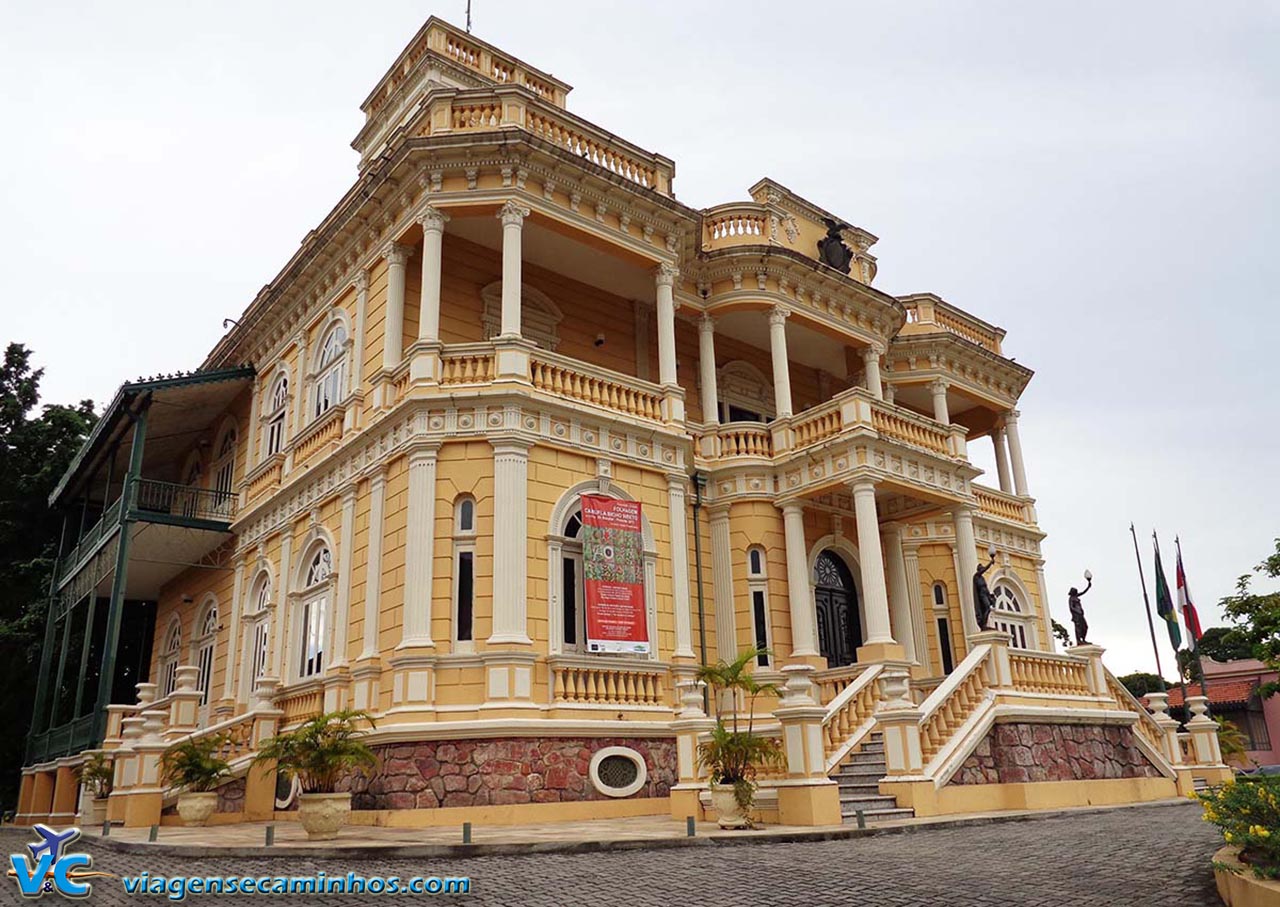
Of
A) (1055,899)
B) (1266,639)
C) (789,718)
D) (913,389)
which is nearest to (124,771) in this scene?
(789,718)

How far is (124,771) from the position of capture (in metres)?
14.8

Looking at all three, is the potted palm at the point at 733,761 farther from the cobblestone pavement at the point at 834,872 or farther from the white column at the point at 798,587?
the white column at the point at 798,587

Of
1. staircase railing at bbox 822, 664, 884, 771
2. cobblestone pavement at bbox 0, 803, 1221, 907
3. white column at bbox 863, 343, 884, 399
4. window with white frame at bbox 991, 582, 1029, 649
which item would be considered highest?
white column at bbox 863, 343, 884, 399

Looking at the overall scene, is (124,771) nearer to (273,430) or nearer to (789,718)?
(273,430)

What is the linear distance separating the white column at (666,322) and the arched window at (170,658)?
14413 millimetres

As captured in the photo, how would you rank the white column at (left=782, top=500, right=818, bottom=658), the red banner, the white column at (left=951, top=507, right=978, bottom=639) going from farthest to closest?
1. the white column at (left=951, top=507, right=978, bottom=639)
2. the white column at (left=782, top=500, right=818, bottom=658)
3. the red banner

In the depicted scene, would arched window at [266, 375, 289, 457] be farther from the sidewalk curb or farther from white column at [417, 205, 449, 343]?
the sidewalk curb

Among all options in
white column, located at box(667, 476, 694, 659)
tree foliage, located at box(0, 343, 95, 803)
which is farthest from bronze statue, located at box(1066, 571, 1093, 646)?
tree foliage, located at box(0, 343, 95, 803)

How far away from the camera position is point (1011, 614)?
23.3m

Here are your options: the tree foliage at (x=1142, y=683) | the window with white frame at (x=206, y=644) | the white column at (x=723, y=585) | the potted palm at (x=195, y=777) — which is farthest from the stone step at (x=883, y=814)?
the tree foliage at (x=1142, y=683)

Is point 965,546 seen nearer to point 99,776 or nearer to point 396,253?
point 396,253

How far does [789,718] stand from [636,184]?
9709mm

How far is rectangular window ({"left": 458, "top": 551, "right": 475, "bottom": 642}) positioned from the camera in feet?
45.7

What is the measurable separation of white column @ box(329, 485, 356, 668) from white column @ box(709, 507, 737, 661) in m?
6.41
